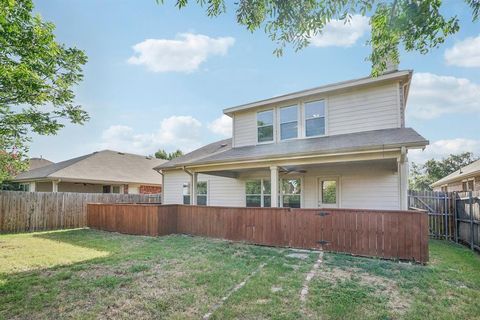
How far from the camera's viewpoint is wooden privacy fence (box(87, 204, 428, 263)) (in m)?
6.60

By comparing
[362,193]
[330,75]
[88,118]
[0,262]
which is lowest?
[0,262]

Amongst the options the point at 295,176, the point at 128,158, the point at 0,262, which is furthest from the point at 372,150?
the point at 128,158

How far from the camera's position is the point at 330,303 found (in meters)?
4.09

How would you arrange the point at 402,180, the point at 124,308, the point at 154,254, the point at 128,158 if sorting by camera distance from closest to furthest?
the point at 124,308 → the point at 154,254 → the point at 402,180 → the point at 128,158

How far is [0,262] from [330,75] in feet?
39.1

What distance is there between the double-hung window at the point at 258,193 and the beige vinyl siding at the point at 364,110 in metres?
3.58

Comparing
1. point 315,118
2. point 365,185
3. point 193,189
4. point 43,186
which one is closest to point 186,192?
point 193,189

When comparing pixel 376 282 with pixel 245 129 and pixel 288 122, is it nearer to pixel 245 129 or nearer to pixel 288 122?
pixel 288 122

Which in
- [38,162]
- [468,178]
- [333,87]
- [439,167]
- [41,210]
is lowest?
[41,210]

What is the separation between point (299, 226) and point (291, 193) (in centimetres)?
343

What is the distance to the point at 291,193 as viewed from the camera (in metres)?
11.4

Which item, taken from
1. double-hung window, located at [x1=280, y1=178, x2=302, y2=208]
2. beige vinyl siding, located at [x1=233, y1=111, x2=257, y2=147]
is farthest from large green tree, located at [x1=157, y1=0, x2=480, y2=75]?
beige vinyl siding, located at [x1=233, y1=111, x2=257, y2=147]

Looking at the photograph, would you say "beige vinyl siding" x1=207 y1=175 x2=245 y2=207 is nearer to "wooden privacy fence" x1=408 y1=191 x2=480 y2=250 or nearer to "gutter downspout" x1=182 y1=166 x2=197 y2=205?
"gutter downspout" x1=182 y1=166 x2=197 y2=205

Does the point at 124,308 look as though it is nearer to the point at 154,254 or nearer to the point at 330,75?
the point at 154,254
